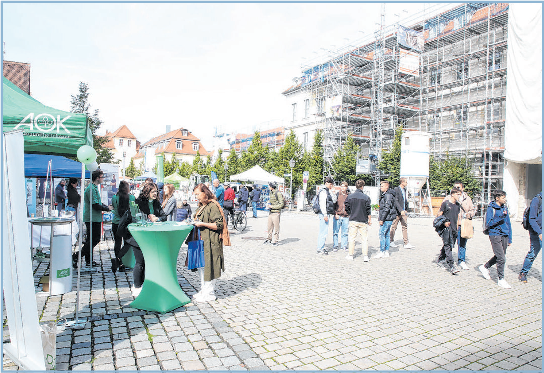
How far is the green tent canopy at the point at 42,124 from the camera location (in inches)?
215

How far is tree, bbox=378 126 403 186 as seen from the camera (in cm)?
3109

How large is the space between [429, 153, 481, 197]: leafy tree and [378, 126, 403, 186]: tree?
2623 millimetres

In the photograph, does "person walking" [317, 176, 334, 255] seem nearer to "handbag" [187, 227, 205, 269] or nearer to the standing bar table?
"handbag" [187, 227, 205, 269]

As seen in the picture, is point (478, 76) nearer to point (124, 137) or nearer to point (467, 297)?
point (467, 297)

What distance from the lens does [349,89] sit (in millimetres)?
40531

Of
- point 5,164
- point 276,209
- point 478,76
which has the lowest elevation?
point 276,209

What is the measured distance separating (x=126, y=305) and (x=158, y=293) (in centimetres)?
52

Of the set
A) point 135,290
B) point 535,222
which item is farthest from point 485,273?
point 135,290

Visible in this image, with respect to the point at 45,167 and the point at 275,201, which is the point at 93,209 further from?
the point at 275,201

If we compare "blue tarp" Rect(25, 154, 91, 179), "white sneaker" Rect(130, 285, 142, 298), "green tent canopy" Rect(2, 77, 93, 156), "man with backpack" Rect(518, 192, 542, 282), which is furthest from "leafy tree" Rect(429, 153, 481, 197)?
"green tent canopy" Rect(2, 77, 93, 156)

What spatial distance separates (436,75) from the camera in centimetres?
3312

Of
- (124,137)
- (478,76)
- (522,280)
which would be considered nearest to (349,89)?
(478,76)

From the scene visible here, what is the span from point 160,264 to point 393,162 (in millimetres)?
28261

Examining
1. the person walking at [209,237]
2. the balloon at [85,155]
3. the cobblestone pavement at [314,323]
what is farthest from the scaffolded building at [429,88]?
the balloon at [85,155]
